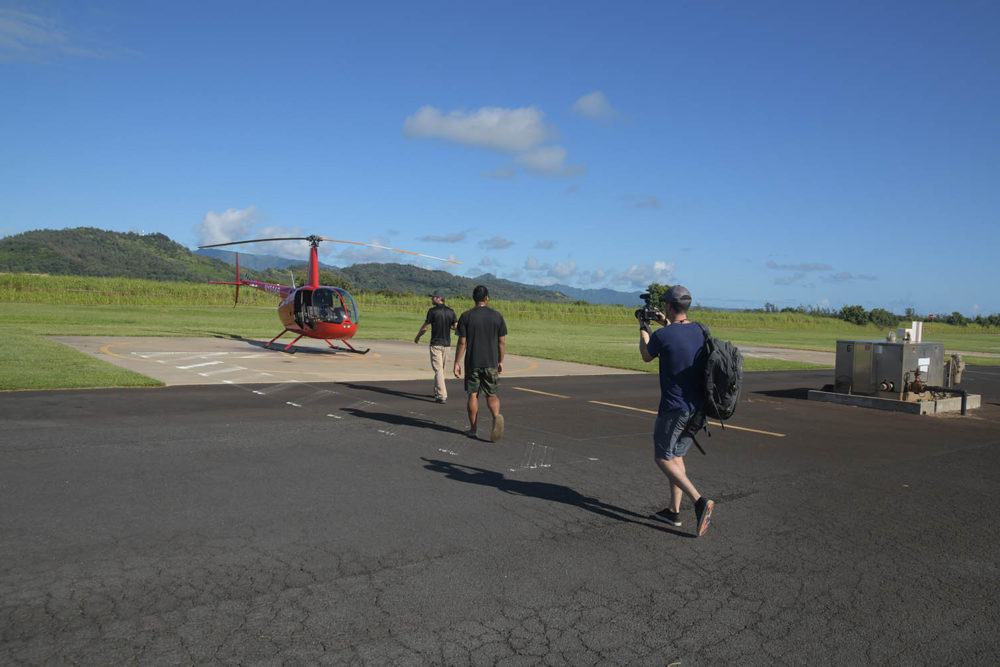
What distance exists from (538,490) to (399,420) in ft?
13.6

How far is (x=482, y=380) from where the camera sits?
9.34 metres

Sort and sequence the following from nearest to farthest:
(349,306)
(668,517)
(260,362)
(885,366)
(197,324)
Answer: (668,517) → (885,366) → (260,362) → (349,306) → (197,324)

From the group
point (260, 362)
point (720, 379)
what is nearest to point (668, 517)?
point (720, 379)

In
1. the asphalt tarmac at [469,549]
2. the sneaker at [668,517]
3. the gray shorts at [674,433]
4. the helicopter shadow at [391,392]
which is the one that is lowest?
the asphalt tarmac at [469,549]

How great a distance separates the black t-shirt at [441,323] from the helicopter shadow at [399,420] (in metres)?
2.18

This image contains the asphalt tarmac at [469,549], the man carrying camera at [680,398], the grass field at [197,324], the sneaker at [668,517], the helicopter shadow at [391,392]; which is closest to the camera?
the asphalt tarmac at [469,549]

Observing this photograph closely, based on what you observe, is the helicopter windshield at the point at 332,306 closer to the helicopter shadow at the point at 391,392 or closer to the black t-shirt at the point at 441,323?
the helicopter shadow at the point at 391,392

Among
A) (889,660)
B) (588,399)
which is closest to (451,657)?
(889,660)

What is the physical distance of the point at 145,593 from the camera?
4121mm

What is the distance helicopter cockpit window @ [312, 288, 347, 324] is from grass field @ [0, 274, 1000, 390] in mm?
6128

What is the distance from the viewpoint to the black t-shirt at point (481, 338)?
9289 mm

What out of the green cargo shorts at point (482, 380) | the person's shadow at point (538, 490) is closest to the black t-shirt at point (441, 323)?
the green cargo shorts at point (482, 380)

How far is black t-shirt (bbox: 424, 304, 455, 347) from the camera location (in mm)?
12719

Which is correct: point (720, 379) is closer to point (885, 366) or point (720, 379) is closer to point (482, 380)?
point (482, 380)
